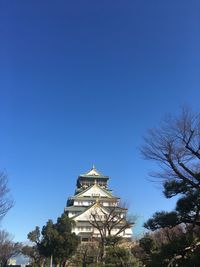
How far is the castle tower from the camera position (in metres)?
68.4

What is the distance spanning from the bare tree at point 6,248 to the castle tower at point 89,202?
10903 mm

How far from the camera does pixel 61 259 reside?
44.2 m

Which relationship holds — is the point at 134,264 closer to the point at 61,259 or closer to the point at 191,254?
the point at 191,254

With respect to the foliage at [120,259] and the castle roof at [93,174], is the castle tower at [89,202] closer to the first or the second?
the castle roof at [93,174]

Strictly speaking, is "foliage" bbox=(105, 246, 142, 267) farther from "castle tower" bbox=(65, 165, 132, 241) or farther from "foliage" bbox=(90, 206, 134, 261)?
"castle tower" bbox=(65, 165, 132, 241)

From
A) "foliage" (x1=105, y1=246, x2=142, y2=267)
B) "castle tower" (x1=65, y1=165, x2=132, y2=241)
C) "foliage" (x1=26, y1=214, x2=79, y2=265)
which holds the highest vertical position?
"castle tower" (x1=65, y1=165, x2=132, y2=241)

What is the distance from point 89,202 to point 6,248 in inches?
787

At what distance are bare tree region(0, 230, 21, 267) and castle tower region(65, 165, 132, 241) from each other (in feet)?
35.8

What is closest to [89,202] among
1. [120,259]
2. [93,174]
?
[93,174]

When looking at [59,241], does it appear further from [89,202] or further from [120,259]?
[89,202]

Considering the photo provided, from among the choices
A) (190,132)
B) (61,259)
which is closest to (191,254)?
(190,132)

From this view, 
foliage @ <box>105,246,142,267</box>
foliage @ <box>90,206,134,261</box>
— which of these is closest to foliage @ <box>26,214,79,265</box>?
foliage @ <box>90,206,134,261</box>

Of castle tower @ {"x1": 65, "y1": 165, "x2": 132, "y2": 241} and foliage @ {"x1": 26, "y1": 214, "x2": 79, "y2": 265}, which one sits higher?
castle tower @ {"x1": 65, "y1": 165, "x2": 132, "y2": 241}

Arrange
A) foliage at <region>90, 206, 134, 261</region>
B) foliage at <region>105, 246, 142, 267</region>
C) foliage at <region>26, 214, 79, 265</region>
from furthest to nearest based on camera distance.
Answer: foliage at <region>26, 214, 79, 265</region> → foliage at <region>90, 206, 134, 261</region> → foliage at <region>105, 246, 142, 267</region>
